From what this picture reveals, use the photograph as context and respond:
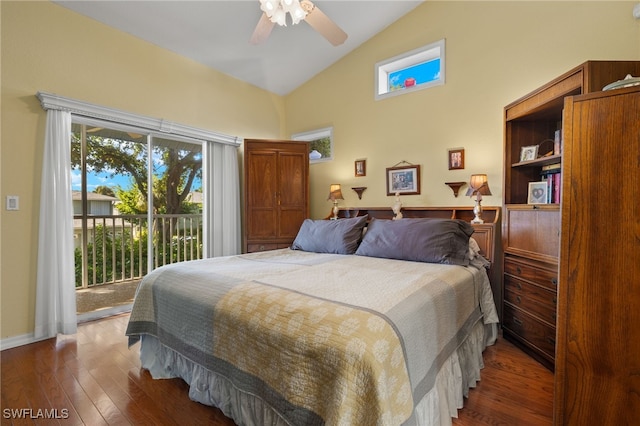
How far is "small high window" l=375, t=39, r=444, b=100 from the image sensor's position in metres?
3.33

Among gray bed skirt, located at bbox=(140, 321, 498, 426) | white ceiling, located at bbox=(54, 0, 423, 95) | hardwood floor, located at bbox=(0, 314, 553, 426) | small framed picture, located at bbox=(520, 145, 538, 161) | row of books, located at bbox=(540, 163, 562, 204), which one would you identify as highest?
white ceiling, located at bbox=(54, 0, 423, 95)

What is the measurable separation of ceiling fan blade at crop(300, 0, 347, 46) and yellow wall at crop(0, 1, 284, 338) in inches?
80.4

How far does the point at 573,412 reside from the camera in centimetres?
112

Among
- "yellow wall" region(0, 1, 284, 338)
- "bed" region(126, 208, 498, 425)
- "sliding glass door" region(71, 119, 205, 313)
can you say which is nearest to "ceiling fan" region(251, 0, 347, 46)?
"yellow wall" region(0, 1, 284, 338)

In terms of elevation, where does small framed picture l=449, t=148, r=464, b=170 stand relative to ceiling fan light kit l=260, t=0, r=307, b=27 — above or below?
below

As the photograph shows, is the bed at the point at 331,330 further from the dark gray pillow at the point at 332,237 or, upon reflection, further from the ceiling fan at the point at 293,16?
the ceiling fan at the point at 293,16

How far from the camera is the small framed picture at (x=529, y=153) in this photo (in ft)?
7.93

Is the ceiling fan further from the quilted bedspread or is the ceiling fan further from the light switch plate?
the light switch plate

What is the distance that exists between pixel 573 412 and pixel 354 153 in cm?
333

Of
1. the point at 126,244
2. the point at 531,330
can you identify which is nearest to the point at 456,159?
the point at 531,330

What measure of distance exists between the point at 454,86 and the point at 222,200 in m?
3.15

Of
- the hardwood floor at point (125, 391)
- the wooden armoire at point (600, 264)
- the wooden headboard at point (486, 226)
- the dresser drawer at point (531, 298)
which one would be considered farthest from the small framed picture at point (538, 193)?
the wooden armoire at point (600, 264)

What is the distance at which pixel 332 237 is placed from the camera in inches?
113

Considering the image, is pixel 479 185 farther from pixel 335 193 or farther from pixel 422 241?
pixel 335 193
